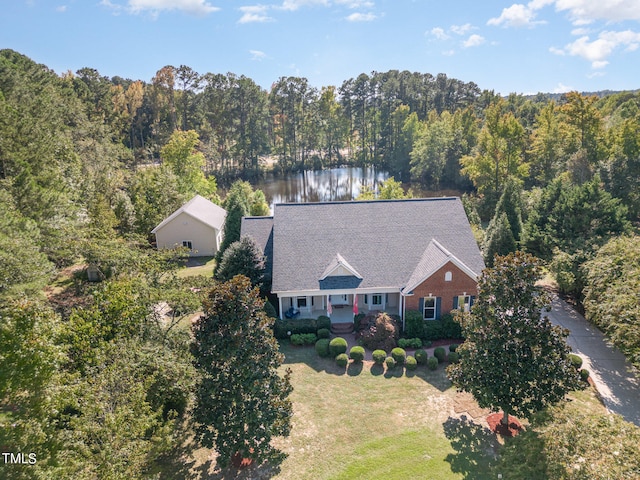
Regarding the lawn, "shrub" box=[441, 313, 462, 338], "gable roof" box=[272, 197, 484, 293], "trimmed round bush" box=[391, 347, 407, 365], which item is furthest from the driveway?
"trimmed round bush" box=[391, 347, 407, 365]

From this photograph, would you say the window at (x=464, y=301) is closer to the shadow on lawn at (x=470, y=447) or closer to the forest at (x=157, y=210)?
the forest at (x=157, y=210)

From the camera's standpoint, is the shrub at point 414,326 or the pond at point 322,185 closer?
the shrub at point 414,326

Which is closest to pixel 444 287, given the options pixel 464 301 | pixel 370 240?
pixel 464 301

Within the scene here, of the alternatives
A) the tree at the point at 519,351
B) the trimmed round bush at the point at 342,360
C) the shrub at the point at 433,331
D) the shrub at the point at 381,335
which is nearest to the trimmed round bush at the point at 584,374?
the tree at the point at 519,351

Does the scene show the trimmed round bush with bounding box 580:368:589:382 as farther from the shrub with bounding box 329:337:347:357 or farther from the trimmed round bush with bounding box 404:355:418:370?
the shrub with bounding box 329:337:347:357

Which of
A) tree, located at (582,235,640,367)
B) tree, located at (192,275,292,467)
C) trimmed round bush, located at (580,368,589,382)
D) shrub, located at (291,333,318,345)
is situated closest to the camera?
tree, located at (192,275,292,467)

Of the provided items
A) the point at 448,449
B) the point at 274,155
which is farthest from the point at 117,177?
the point at 274,155

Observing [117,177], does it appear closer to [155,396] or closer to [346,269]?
[346,269]
